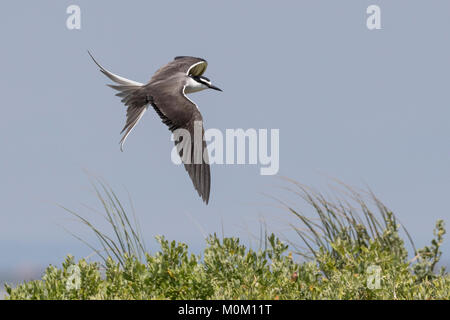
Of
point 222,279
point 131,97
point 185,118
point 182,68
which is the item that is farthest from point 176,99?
point 222,279

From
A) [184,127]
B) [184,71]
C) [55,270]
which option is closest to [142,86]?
[184,71]

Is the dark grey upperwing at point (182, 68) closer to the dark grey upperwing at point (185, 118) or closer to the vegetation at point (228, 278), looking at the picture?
the dark grey upperwing at point (185, 118)

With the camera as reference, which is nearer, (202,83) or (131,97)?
(131,97)

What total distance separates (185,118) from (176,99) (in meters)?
0.60

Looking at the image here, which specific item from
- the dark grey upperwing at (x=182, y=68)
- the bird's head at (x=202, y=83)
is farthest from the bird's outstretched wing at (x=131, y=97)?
the bird's head at (x=202, y=83)

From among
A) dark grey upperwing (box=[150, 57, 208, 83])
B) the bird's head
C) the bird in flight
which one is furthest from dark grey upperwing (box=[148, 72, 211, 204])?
the bird's head

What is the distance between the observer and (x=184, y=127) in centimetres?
810

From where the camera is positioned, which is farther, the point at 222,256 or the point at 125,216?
the point at 125,216

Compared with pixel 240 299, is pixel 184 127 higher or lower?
higher

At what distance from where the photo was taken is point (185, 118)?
26.9 feet

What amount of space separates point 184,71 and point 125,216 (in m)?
3.20

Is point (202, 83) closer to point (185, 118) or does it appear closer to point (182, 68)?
point (182, 68)

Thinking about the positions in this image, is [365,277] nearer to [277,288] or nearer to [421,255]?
[277,288]
